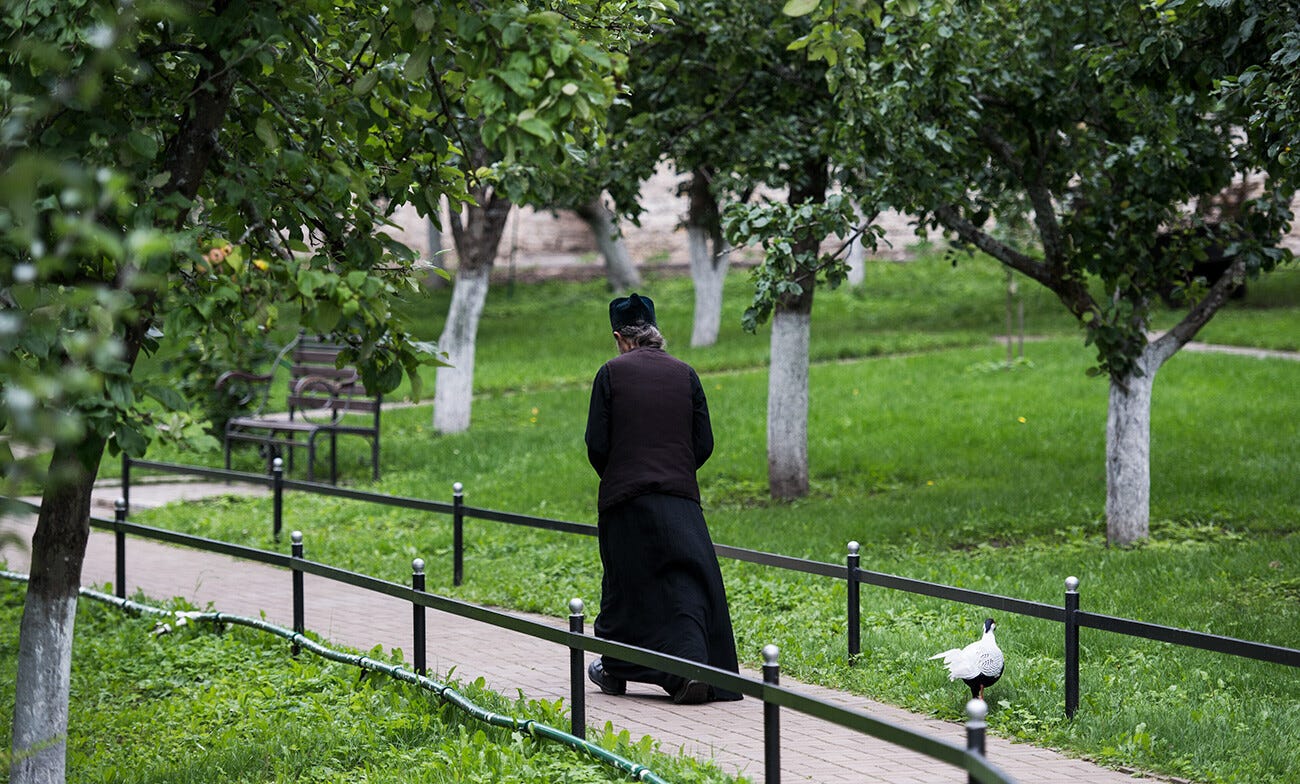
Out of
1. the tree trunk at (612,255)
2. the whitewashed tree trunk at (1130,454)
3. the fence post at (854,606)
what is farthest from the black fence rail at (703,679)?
the tree trunk at (612,255)

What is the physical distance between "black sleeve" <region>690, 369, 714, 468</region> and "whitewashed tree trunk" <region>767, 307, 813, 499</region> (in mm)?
5284

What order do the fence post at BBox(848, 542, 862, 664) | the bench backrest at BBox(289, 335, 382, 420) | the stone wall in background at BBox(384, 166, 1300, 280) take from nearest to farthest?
the fence post at BBox(848, 542, 862, 664)
the bench backrest at BBox(289, 335, 382, 420)
the stone wall in background at BBox(384, 166, 1300, 280)

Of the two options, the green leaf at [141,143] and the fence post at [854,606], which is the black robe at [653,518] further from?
the green leaf at [141,143]

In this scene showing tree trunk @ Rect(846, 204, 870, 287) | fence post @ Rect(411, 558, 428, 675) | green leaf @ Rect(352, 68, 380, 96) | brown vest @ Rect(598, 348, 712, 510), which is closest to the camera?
green leaf @ Rect(352, 68, 380, 96)

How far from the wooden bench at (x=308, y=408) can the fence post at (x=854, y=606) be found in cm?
734

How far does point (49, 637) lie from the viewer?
529 cm

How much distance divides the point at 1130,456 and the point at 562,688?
190 inches

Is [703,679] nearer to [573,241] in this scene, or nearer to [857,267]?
[857,267]

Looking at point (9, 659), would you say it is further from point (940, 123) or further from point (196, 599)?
point (940, 123)

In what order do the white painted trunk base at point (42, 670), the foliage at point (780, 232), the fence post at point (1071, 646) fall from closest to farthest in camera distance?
the white painted trunk base at point (42, 670), the fence post at point (1071, 646), the foliage at point (780, 232)

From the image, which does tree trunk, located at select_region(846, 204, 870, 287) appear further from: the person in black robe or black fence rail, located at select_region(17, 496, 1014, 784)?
the person in black robe

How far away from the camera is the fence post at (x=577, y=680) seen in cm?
518

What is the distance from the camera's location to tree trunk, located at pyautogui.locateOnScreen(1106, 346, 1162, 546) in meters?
9.54

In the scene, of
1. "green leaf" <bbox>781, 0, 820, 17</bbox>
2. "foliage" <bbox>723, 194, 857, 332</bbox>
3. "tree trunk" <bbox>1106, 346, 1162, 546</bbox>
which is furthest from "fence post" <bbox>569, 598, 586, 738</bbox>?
"tree trunk" <bbox>1106, 346, 1162, 546</bbox>
